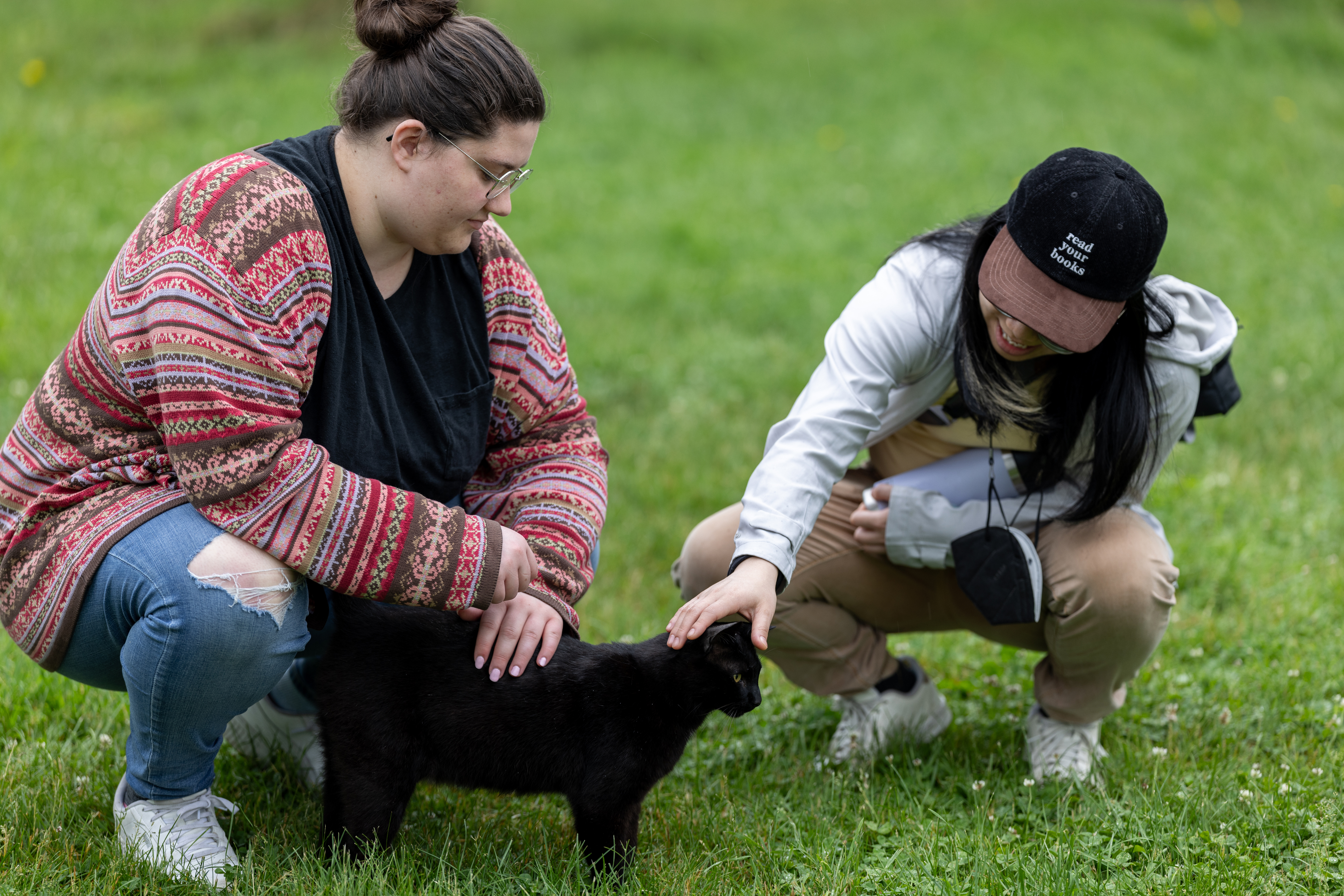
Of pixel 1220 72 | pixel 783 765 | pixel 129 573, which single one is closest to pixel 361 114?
pixel 129 573

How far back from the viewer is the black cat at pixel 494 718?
2.52m

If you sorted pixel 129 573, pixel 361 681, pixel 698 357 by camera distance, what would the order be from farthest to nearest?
pixel 698 357 → pixel 361 681 → pixel 129 573

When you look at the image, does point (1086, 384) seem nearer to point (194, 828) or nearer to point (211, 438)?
point (211, 438)

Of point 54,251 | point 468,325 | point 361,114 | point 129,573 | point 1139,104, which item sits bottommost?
point 1139,104

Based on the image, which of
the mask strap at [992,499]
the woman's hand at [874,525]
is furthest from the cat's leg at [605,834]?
the mask strap at [992,499]

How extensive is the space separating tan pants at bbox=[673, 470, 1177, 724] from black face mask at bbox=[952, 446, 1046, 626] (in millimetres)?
134

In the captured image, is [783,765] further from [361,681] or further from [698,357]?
[698,357]

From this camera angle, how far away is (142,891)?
245 cm

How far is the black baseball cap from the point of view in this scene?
8.33 ft

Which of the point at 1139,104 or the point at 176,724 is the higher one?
the point at 176,724

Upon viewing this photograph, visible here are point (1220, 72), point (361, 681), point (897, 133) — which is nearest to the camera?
point (361, 681)

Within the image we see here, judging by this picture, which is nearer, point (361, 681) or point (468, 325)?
point (361, 681)

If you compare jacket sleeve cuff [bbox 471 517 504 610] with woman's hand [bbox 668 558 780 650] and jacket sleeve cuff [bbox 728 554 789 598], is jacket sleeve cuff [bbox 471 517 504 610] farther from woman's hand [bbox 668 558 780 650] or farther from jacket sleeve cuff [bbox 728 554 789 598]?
jacket sleeve cuff [bbox 728 554 789 598]

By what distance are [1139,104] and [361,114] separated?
10.9 m
